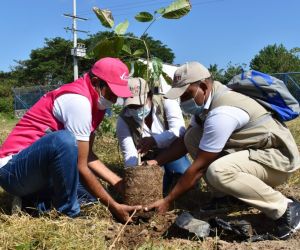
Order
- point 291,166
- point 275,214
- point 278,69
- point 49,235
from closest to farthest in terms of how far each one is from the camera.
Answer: point 49,235 < point 275,214 < point 291,166 < point 278,69

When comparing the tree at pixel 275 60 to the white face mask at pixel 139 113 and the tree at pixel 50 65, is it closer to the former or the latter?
the tree at pixel 50 65

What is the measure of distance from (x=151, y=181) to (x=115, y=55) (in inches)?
47.8

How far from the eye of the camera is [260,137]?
2.82 m

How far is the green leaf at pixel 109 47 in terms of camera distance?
11.5 ft

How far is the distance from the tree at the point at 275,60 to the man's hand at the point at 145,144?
3511 cm

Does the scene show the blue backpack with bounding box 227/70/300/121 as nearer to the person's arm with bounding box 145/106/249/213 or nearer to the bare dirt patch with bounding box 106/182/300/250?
the person's arm with bounding box 145/106/249/213

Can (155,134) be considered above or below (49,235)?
above

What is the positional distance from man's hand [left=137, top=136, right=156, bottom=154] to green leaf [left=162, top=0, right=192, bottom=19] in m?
0.96

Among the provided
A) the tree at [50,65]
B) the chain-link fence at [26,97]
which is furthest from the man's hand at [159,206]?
the tree at [50,65]

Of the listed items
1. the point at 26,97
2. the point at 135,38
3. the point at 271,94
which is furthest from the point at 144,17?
the point at 26,97

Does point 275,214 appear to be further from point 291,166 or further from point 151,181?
point 151,181

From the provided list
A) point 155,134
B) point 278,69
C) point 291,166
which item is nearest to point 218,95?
point 291,166

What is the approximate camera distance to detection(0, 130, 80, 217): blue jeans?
270 centimetres

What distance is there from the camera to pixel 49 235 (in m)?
2.48
